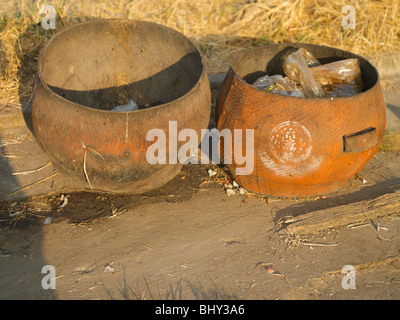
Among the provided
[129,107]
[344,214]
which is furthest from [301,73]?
[129,107]

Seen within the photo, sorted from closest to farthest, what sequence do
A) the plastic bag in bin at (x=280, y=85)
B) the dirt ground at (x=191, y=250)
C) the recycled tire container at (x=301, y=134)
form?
the dirt ground at (x=191, y=250) < the recycled tire container at (x=301, y=134) < the plastic bag in bin at (x=280, y=85)

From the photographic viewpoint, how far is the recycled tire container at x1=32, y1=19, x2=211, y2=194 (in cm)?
343

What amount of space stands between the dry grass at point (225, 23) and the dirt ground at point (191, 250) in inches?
83.6

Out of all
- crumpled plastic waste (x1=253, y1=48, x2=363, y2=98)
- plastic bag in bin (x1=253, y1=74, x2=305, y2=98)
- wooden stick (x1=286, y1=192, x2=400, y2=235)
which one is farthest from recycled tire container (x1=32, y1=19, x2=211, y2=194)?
wooden stick (x1=286, y1=192, x2=400, y2=235)

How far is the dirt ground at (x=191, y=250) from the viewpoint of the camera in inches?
126

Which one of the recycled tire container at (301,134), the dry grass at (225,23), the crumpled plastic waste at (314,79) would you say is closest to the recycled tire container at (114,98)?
the recycled tire container at (301,134)

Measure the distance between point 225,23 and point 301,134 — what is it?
300 centimetres

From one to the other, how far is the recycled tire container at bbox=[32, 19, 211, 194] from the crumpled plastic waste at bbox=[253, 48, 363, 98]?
25.5 inches

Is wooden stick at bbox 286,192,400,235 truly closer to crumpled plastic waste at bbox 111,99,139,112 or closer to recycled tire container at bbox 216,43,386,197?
recycled tire container at bbox 216,43,386,197

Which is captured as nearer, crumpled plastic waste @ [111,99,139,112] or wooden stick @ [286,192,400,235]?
wooden stick @ [286,192,400,235]

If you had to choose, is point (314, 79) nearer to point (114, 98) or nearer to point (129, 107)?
point (129, 107)

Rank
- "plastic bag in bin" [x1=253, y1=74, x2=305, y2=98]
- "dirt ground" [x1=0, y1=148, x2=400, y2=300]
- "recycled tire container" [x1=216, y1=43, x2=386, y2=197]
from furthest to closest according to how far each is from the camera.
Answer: "plastic bag in bin" [x1=253, y1=74, x2=305, y2=98]
"recycled tire container" [x1=216, y1=43, x2=386, y2=197]
"dirt ground" [x1=0, y1=148, x2=400, y2=300]

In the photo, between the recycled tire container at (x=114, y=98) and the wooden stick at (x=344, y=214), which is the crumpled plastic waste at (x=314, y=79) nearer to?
the recycled tire container at (x=114, y=98)

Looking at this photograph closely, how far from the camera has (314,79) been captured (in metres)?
4.13
